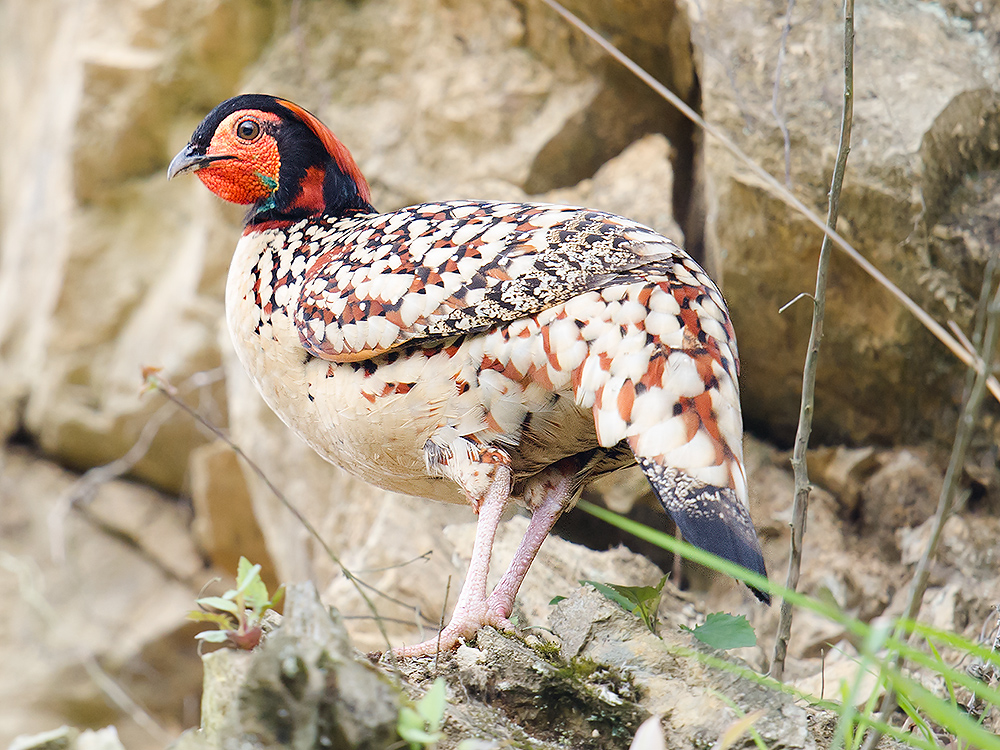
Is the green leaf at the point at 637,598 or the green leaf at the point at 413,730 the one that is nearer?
the green leaf at the point at 413,730

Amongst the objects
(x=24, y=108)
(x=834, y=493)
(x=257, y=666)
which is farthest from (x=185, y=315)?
(x=257, y=666)

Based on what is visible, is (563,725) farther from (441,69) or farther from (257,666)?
→ (441,69)

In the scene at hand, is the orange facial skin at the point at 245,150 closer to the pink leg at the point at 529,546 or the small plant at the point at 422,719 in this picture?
the pink leg at the point at 529,546

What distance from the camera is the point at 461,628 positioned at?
6.81 ft

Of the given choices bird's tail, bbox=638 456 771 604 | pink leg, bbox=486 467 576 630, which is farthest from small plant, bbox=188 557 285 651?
bird's tail, bbox=638 456 771 604

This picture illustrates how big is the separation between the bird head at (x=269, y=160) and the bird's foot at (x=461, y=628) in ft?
4.17

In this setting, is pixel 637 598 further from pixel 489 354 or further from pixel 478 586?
pixel 489 354

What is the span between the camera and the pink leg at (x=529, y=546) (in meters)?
2.26

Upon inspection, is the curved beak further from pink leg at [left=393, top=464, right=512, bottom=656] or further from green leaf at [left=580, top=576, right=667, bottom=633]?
green leaf at [left=580, top=576, right=667, bottom=633]

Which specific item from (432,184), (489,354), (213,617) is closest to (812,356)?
(489,354)

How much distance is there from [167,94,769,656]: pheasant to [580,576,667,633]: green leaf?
0.23m

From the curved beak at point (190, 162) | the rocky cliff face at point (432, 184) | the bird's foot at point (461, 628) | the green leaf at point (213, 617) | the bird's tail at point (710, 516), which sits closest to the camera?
the green leaf at point (213, 617)

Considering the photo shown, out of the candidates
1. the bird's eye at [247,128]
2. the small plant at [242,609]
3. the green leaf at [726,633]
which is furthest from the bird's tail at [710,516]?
the bird's eye at [247,128]

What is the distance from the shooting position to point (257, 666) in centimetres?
135
